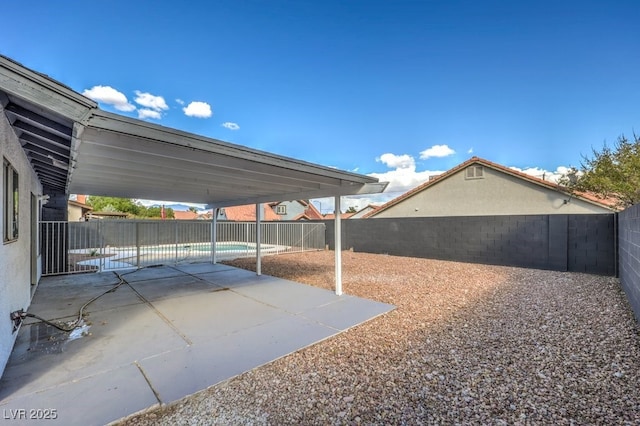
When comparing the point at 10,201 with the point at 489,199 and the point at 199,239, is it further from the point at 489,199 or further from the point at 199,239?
the point at 489,199

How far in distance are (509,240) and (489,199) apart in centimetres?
357

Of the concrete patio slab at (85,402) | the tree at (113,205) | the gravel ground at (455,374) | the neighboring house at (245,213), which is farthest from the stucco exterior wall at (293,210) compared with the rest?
the concrete patio slab at (85,402)

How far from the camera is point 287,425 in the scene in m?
2.22

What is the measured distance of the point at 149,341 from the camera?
3.73 meters

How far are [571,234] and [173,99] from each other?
19732 mm

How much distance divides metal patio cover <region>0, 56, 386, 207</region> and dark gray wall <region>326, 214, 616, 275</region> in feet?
21.8

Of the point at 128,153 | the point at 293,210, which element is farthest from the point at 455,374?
the point at 293,210

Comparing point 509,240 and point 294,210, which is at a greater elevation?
point 294,210

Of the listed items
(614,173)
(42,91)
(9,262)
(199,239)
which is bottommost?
(199,239)

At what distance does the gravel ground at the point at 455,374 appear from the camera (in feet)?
7.60

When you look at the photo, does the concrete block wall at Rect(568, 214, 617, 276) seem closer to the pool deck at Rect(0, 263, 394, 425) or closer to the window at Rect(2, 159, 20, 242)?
the pool deck at Rect(0, 263, 394, 425)

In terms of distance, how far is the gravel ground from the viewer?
2.32m

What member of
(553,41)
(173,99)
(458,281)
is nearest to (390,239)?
(458,281)

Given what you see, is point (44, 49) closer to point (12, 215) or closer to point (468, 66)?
point (12, 215)
